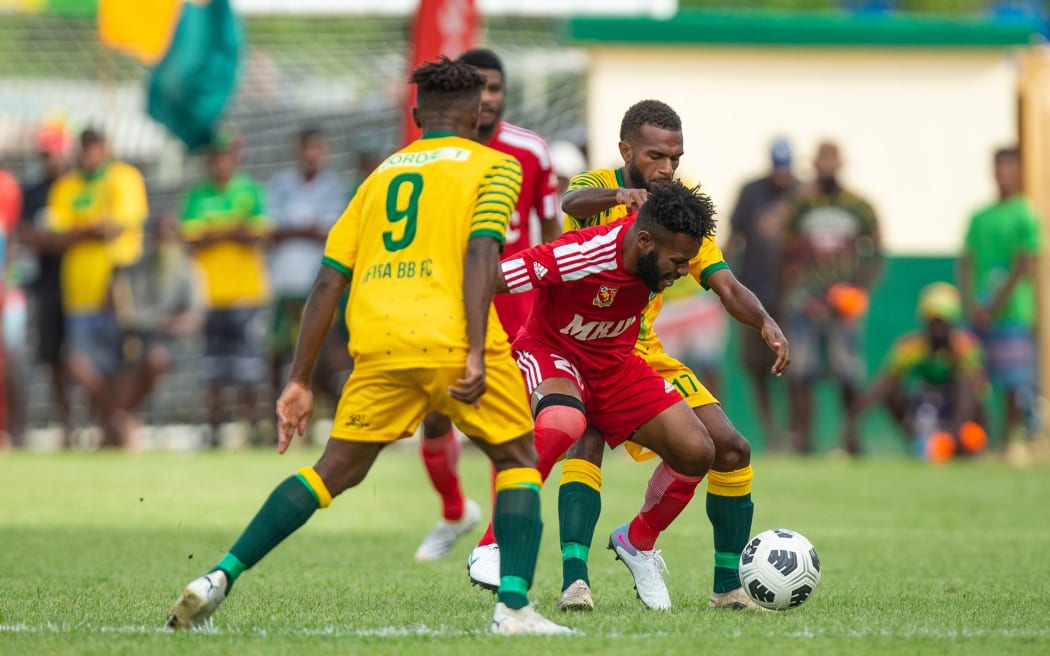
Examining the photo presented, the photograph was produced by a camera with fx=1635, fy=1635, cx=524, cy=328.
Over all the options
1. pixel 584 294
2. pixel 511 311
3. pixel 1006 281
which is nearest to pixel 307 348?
pixel 584 294

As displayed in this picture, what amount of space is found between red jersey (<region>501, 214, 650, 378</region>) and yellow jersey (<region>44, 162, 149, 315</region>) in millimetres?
10196

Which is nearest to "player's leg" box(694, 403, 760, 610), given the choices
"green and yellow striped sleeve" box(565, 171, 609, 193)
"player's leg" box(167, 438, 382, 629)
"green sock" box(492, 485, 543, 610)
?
"green and yellow striped sleeve" box(565, 171, 609, 193)

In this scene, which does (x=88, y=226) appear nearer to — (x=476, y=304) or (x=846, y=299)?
(x=846, y=299)

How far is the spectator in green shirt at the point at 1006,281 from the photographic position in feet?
52.5

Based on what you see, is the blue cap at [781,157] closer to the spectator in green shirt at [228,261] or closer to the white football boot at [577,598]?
the spectator in green shirt at [228,261]

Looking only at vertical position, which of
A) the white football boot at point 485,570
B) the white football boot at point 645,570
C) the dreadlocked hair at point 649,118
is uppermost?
the dreadlocked hair at point 649,118

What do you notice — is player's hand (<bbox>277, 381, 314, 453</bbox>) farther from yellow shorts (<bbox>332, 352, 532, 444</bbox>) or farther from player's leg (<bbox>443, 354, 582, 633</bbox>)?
player's leg (<bbox>443, 354, 582, 633</bbox>)

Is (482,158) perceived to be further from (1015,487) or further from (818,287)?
(818,287)

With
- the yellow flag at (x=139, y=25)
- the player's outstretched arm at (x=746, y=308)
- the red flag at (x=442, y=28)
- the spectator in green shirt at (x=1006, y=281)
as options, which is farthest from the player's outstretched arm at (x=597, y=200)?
the yellow flag at (x=139, y=25)

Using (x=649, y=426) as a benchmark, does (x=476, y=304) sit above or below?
above

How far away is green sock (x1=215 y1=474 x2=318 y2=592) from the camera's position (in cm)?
541

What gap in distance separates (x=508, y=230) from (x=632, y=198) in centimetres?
191

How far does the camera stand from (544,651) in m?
4.96

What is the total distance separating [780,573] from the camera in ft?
20.4
